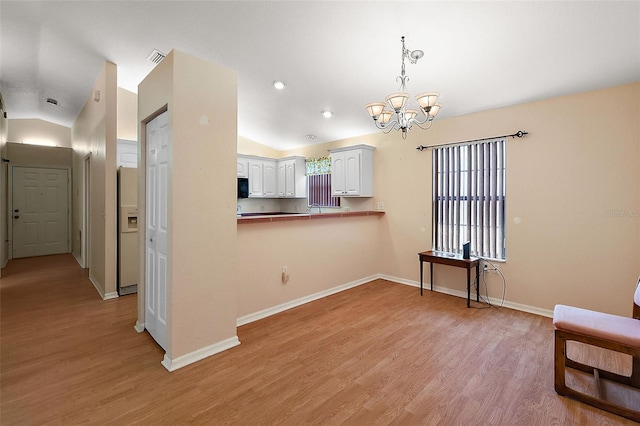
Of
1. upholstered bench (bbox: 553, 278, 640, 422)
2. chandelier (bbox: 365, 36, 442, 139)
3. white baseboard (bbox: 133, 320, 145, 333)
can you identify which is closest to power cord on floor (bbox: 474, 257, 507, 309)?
upholstered bench (bbox: 553, 278, 640, 422)

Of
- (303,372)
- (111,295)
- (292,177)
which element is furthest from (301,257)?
(292,177)

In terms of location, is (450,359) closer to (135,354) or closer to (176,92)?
(135,354)

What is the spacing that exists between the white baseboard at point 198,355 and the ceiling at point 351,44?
3.00 m

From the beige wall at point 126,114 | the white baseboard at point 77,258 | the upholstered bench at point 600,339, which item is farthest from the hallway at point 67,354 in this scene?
the upholstered bench at point 600,339

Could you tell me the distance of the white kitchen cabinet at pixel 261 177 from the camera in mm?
6159

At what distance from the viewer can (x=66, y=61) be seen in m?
3.86

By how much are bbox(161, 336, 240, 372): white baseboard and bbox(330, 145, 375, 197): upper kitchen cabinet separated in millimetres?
3109

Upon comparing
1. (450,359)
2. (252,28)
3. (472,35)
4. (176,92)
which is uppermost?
(252,28)

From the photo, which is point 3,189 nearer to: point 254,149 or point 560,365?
point 254,149

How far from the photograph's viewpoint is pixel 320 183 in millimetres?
6145

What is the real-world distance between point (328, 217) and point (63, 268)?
526 centimetres

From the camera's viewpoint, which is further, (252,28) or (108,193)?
(108,193)

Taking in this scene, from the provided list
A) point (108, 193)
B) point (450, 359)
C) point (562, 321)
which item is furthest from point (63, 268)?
point (562, 321)

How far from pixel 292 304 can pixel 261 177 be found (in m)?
3.44
